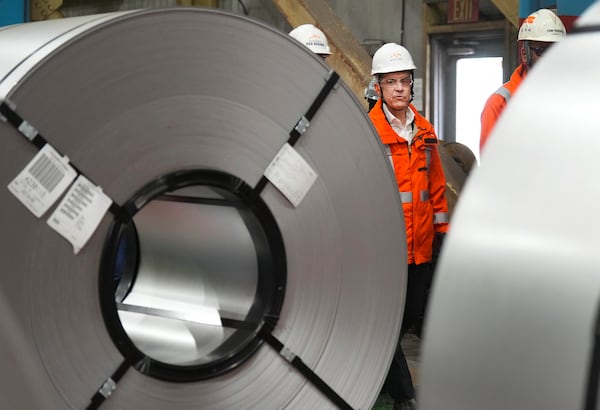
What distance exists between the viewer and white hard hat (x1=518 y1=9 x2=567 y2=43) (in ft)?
11.8

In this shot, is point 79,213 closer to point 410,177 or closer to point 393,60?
point 410,177

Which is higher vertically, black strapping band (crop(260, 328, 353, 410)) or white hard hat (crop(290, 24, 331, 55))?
white hard hat (crop(290, 24, 331, 55))

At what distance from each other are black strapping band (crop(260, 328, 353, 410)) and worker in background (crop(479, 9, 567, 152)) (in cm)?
152

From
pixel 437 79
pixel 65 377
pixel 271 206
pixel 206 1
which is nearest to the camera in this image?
pixel 65 377

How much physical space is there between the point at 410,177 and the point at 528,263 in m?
2.38

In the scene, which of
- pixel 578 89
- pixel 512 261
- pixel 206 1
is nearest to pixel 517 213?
pixel 512 261

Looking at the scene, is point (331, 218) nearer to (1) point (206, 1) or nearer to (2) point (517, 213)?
(2) point (517, 213)

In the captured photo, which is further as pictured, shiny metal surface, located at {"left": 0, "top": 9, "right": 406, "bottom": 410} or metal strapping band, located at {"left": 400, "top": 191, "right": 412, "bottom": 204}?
metal strapping band, located at {"left": 400, "top": 191, "right": 412, "bottom": 204}

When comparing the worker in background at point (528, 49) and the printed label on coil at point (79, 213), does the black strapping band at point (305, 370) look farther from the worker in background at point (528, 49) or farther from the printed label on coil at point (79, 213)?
the worker in background at point (528, 49)

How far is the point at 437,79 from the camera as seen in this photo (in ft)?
22.4

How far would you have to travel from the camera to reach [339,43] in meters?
4.99

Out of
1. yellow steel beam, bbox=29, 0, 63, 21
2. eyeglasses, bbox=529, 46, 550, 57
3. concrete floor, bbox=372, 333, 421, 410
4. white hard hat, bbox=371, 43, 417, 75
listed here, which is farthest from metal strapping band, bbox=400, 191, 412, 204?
yellow steel beam, bbox=29, 0, 63, 21

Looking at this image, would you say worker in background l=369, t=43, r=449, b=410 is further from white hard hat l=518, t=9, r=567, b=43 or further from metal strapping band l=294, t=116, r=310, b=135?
metal strapping band l=294, t=116, r=310, b=135

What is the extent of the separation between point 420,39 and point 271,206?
5.05 meters
